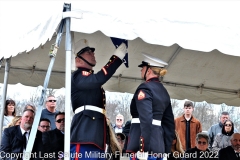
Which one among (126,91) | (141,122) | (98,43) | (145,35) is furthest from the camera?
(126,91)

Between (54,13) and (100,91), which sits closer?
(54,13)

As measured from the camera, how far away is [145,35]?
4059 millimetres

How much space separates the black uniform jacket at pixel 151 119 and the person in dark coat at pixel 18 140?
1567mm

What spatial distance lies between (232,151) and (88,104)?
120 inches

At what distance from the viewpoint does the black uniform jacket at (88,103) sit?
452 cm

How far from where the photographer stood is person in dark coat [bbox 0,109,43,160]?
228 inches

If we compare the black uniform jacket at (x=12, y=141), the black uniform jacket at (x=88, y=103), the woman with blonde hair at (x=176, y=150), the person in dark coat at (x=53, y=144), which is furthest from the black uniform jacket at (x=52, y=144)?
the woman with blonde hair at (x=176, y=150)

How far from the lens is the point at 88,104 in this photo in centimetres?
468

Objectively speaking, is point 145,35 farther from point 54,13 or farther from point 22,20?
point 22,20

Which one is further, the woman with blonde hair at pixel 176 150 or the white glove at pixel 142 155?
the woman with blonde hair at pixel 176 150

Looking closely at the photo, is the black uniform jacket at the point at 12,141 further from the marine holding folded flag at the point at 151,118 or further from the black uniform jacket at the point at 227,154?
the black uniform jacket at the point at 227,154

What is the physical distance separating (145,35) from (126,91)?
12.0 ft

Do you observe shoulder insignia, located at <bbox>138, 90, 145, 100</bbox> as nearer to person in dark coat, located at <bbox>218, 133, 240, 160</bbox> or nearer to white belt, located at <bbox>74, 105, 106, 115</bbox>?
white belt, located at <bbox>74, 105, 106, 115</bbox>

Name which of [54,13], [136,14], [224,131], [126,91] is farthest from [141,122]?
[224,131]
